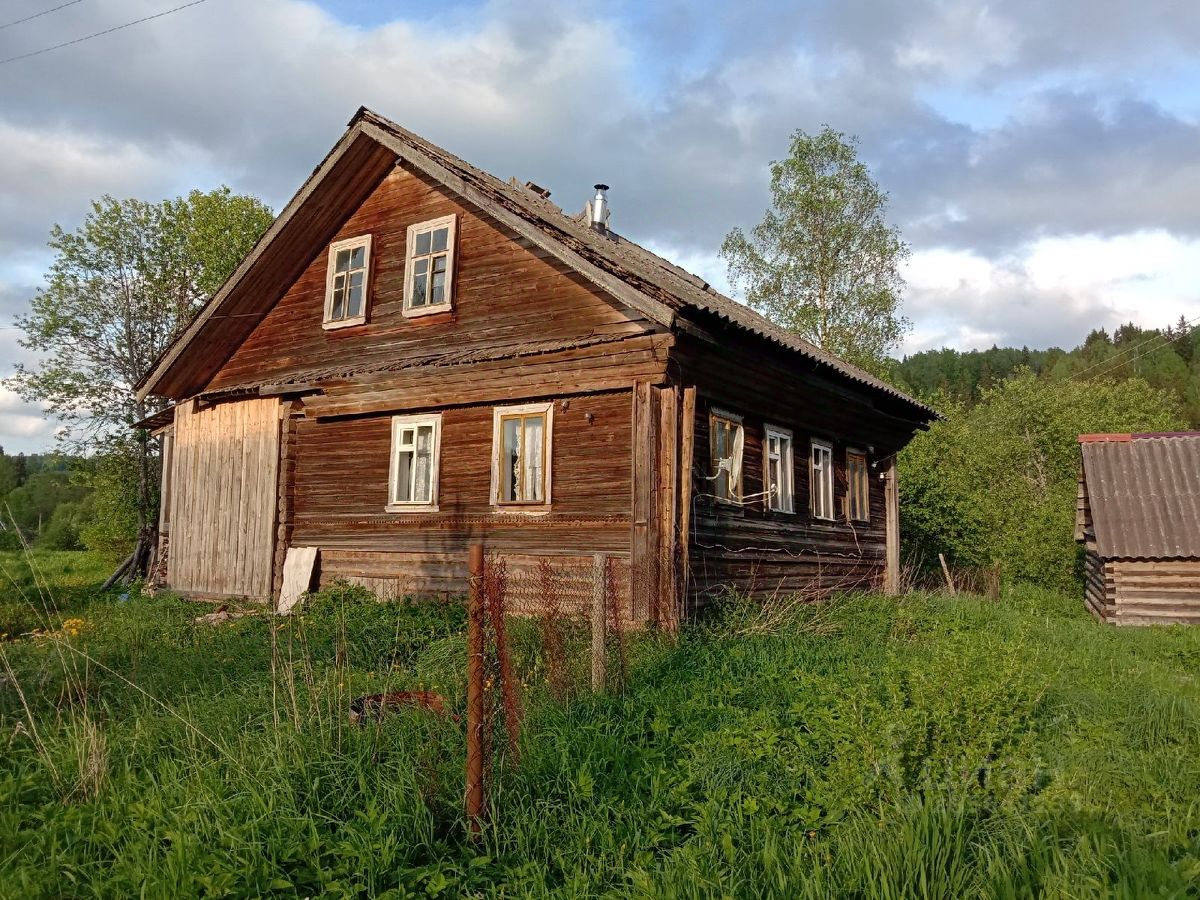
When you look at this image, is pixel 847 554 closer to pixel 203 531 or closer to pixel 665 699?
pixel 665 699

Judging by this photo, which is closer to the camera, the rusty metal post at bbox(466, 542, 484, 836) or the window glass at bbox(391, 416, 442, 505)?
the rusty metal post at bbox(466, 542, 484, 836)

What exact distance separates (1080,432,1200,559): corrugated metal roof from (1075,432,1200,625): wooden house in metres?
0.02

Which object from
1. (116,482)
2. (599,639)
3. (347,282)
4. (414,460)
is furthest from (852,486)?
(116,482)

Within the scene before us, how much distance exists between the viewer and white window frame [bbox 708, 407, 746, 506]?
11984 mm

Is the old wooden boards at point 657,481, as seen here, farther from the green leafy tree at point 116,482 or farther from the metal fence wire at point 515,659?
the green leafy tree at point 116,482

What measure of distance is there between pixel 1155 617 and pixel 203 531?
18.3m

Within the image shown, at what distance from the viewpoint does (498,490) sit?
12.2 meters

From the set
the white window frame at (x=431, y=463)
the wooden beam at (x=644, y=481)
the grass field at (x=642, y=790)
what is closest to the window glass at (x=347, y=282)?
the white window frame at (x=431, y=463)

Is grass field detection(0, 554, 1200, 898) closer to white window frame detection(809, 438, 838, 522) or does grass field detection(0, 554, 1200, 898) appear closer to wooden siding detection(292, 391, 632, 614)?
wooden siding detection(292, 391, 632, 614)

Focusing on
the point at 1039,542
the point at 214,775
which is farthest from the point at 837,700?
the point at 1039,542

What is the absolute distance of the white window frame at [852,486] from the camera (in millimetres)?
16125

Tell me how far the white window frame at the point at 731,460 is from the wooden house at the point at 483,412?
5 cm

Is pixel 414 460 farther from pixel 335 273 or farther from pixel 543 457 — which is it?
pixel 335 273

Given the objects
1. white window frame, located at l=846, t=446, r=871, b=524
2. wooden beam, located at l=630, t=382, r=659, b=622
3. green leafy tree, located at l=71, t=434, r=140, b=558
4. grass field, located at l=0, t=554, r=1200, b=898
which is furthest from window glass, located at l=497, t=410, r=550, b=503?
green leafy tree, located at l=71, t=434, r=140, b=558
